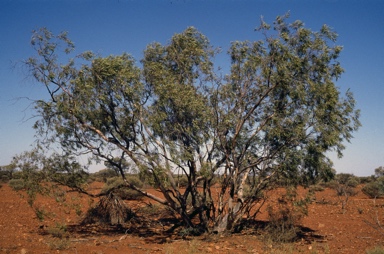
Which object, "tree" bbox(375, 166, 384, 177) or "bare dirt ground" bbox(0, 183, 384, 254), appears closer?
"bare dirt ground" bbox(0, 183, 384, 254)

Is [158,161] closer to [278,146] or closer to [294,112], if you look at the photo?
[278,146]

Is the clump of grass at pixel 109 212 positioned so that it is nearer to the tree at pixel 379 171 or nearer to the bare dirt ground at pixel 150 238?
the bare dirt ground at pixel 150 238

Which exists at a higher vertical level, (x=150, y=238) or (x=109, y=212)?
(x=109, y=212)

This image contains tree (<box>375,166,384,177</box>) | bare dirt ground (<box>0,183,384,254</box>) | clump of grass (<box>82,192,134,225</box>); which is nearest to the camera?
bare dirt ground (<box>0,183,384,254</box>)

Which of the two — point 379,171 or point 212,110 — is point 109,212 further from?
point 379,171

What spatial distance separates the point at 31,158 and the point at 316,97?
1031cm

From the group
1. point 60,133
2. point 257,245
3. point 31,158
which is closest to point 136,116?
point 60,133

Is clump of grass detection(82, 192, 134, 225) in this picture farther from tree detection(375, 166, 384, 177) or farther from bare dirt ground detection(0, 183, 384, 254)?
tree detection(375, 166, 384, 177)

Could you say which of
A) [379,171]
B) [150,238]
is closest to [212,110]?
[150,238]

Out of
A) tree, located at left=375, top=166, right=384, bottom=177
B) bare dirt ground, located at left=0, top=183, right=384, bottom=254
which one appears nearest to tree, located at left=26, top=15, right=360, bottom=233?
bare dirt ground, located at left=0, top=183, right=384, bottom=254

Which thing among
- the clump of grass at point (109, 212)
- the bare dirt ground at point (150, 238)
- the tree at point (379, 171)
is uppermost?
the tree at point (379, 171)

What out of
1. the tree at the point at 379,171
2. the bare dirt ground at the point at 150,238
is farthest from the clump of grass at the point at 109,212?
the tree at the point at 379,171

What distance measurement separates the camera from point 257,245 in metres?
10.7

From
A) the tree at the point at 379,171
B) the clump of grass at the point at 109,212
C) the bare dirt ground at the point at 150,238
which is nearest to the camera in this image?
the bare dirt ground at the point at 150,238
